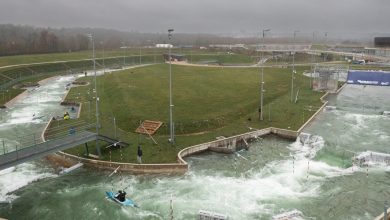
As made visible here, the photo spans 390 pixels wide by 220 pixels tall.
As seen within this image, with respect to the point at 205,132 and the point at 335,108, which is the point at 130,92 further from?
the point at 335,108

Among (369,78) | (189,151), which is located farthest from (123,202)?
(369,78)

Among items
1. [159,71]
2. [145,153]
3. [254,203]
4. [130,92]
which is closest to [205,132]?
[145,153]

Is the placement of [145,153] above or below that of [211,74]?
below

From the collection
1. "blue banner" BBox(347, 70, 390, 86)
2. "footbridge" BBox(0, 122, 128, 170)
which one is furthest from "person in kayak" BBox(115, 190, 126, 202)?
"blue banner" BBox(347, 70, 390, 86)

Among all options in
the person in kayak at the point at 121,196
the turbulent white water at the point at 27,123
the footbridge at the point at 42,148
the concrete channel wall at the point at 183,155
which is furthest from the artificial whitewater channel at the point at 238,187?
the footbridge at the point at 42,148

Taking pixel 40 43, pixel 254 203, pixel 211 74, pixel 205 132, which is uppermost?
pixel 40 43

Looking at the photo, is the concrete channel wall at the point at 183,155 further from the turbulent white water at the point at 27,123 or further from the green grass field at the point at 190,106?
the turbulent white water at the point at 27,123
